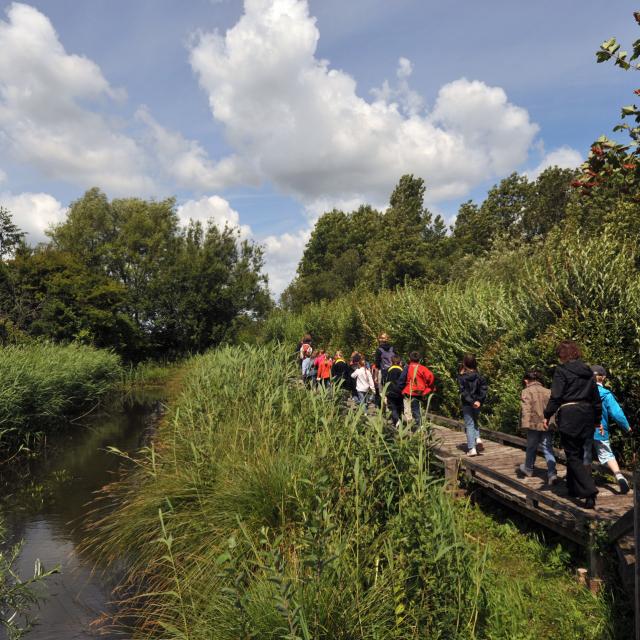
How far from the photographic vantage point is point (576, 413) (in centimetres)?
566

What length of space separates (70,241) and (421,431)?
38428 mm

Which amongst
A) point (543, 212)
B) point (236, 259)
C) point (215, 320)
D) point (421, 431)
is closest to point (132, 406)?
point (215, 320)

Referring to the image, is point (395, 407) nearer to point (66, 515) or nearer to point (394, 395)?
point (394, 395)

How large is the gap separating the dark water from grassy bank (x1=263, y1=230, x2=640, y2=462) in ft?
24.5

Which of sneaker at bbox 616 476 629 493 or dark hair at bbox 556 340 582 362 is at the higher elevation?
dark hair at bbox 556 340 582 362

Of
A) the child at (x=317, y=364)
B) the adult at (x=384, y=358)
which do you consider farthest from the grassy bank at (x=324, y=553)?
the child at (x=317, y=364)

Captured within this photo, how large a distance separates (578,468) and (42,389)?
13308 mm

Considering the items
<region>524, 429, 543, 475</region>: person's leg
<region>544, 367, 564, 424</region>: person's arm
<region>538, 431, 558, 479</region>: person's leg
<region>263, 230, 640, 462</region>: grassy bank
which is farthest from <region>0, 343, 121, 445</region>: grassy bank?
<region>544, 367, 564, 424</region>: person's arm

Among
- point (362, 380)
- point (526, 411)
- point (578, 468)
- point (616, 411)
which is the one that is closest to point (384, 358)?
point (362, 380)

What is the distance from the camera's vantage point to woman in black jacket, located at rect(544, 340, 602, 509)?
5578mm

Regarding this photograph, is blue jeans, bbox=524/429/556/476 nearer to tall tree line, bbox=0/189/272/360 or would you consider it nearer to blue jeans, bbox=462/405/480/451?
blue jeans, bbox=462/405/480/451

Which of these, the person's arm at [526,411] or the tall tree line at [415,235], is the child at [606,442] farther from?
the tall tree line at [415,235]

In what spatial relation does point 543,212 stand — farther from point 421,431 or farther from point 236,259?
point 421,431

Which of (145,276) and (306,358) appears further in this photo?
(145,276)
